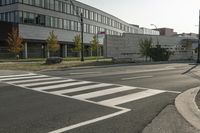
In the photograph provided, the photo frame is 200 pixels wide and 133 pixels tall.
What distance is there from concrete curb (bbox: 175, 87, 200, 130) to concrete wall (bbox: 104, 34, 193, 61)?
1280 inches

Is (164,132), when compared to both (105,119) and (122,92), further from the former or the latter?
(122,92)

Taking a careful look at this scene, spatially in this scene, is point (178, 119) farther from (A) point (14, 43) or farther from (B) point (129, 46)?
(A) point (14, 43)

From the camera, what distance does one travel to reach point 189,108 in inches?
382

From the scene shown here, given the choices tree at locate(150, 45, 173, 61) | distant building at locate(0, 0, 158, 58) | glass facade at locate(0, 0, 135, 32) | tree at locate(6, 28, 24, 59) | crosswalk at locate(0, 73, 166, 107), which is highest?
glass facade at locate(0, 0, 135, 32)

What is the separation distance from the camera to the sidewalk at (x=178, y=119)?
737 centimetres

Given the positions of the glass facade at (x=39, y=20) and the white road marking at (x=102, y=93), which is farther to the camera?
the glass facade at (x=39, y=20)

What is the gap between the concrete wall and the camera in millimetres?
45219

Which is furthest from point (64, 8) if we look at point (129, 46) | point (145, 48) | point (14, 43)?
point (145, 48)

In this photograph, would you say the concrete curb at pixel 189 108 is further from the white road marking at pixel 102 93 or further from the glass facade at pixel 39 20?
the glass facade at pixel 39 20

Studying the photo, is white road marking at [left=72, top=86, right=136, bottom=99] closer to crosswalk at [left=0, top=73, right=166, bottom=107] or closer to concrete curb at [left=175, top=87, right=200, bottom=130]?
crosswalk at [left=0, top=73, right=166, bottom=107]

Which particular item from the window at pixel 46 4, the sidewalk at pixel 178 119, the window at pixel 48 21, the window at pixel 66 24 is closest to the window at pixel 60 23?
the window at pixel 66 24

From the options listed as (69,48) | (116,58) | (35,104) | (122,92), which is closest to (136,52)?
(116,58)

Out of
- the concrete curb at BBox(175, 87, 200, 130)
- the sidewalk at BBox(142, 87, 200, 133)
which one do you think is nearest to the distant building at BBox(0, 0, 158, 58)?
the concrete curb at BBox(175, 87, 200, 130)

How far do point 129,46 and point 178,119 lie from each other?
40593 millimetres
